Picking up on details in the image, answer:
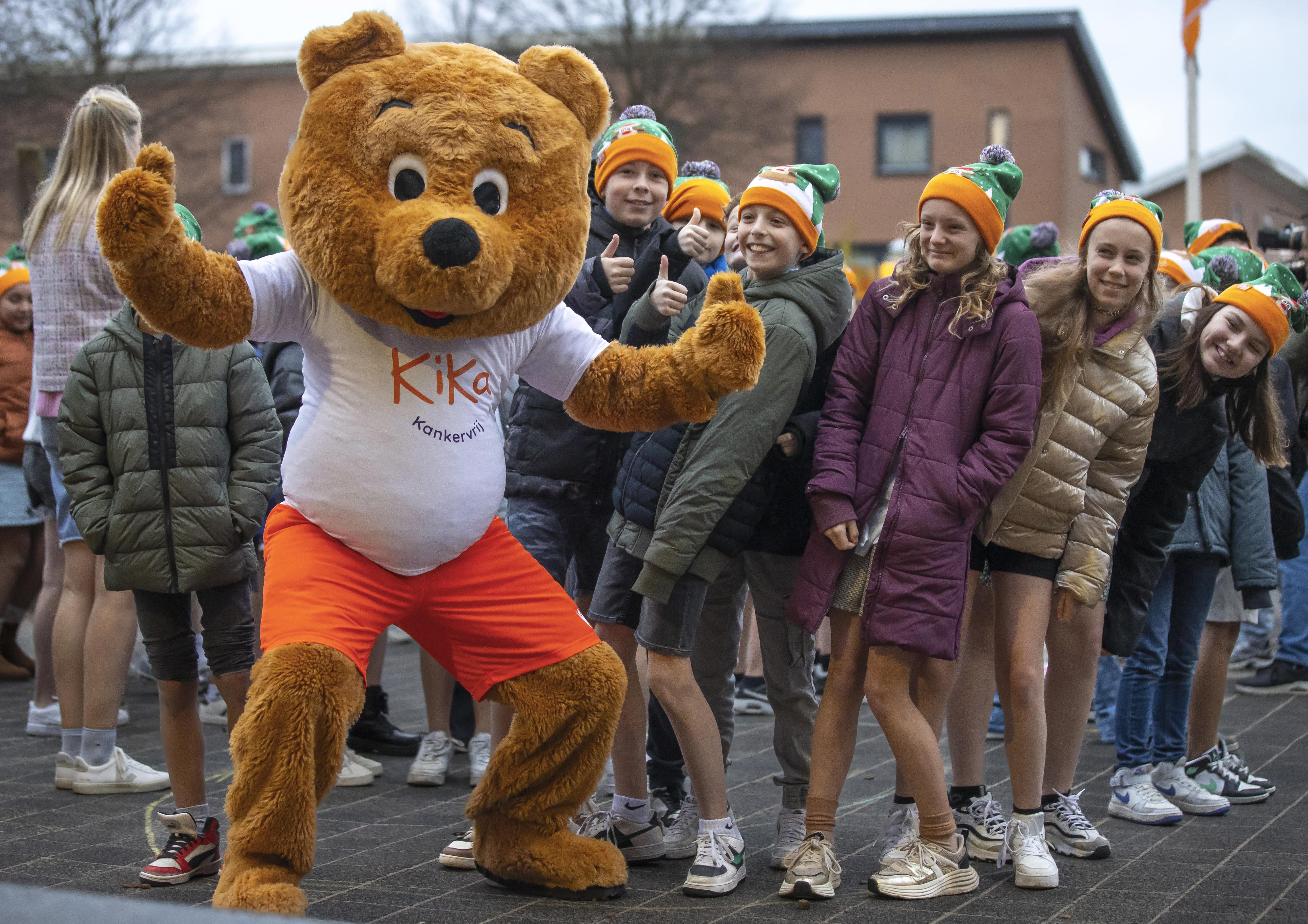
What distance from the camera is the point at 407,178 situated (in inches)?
125

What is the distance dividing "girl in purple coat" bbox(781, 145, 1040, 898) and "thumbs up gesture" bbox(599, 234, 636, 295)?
711 mm

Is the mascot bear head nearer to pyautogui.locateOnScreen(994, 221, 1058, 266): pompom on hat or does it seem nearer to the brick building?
pyautogui.locateOnScreen(994, 221, 1058, 266): pompom on hat

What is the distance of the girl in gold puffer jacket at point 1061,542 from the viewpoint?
3.91m

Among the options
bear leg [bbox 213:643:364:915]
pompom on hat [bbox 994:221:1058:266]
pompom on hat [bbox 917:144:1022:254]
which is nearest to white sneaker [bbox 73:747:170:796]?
bear leg [bbox 213:643:364:915]

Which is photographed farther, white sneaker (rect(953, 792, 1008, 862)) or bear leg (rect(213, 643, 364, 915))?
white sneaker (rect(953, 792, 1008, 862))

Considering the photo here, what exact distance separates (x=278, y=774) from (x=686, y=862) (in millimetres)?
1513

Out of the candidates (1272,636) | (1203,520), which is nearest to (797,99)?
(1272,636)

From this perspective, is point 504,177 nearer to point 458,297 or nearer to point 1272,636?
point 458,297

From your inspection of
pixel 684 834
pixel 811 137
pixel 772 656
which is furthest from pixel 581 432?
pixel 811 137

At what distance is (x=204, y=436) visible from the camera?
13.7 ft

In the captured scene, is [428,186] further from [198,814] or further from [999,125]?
[999,125]

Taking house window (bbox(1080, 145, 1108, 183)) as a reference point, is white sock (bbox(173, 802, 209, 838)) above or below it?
below

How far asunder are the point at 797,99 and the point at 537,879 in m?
26.4

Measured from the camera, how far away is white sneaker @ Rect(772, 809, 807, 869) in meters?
3.93
